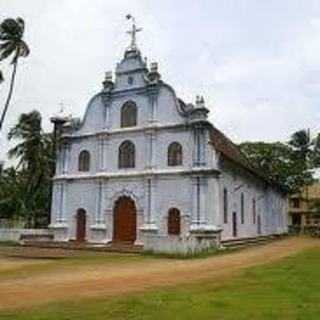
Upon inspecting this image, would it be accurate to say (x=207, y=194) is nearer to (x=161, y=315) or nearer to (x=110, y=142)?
(x=110, y=142)

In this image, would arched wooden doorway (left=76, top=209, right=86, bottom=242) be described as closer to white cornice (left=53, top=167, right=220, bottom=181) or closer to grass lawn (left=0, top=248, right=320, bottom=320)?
white cornice (left=53, top=167, right=220, bottom=181)

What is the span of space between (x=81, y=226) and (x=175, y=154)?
307 inches

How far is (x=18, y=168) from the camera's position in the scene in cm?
5078

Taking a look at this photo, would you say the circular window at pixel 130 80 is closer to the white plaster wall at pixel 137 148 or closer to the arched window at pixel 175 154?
the white plaster wall at pixel 137 148

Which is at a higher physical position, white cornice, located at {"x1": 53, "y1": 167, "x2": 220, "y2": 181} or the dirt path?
white cornice, located at {"x1": 53, "y1": 167, "x2": 220, "y2": 181}

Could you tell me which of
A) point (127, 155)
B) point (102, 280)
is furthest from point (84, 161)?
point (102, 280)

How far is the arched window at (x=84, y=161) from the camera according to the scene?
37844mm

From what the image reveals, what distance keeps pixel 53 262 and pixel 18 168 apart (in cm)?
2795

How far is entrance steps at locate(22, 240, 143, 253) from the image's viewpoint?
3117 centimetres

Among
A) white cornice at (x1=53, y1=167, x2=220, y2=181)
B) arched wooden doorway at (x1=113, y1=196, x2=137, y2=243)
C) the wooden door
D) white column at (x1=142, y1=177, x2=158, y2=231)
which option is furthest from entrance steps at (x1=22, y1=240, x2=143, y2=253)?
the wooden door

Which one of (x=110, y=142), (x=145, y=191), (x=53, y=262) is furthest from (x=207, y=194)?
(x=53, y=262)

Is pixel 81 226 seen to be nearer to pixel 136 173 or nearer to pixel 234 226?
pixel 136 173

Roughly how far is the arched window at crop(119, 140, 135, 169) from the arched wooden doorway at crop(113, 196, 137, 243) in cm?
200

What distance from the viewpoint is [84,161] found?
38062 millimetres
